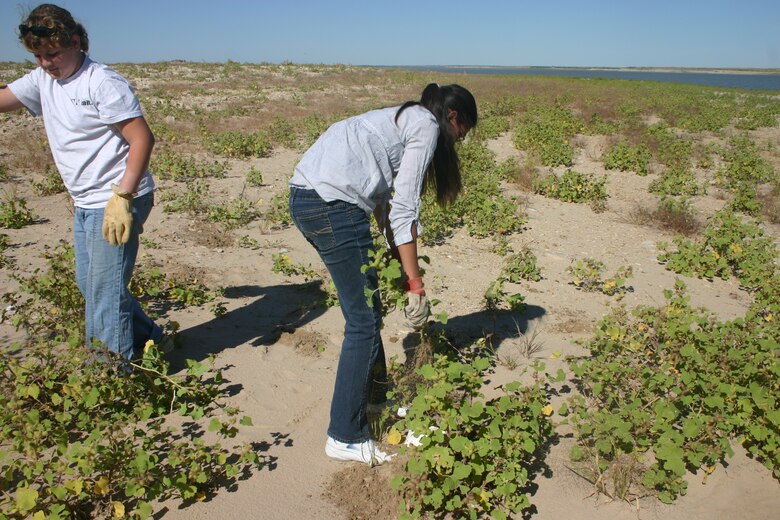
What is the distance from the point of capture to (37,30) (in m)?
2.18

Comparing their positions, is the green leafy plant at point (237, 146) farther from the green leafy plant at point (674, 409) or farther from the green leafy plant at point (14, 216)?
the green leafy plant at point (674, 409)

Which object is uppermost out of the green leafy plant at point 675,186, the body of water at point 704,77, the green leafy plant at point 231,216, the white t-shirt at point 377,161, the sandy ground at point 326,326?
the body of water at point 704,77

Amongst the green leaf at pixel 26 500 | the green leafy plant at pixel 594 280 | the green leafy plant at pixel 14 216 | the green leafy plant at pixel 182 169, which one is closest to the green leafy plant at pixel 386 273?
the green leaf at pixel 26 500

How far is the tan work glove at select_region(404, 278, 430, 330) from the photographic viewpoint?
2248 millimetres

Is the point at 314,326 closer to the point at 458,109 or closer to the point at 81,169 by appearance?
the point at 81,169

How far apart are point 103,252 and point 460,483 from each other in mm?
1877

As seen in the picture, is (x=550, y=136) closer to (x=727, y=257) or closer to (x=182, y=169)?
(x=727, y=257)

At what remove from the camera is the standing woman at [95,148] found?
2.30m

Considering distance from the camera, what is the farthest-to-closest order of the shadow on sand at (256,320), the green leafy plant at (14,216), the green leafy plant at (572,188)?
the green leafy plant at (572,188) → the green leafy plant at (14,216) → the shadow on sand at (256,320)

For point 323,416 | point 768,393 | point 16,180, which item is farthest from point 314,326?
point 16,180

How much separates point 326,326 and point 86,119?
75.2 inches

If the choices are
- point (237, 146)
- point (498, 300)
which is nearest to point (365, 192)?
point (498, 300)

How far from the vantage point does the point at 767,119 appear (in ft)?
48.0

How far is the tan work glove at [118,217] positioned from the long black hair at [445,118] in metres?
1.27
